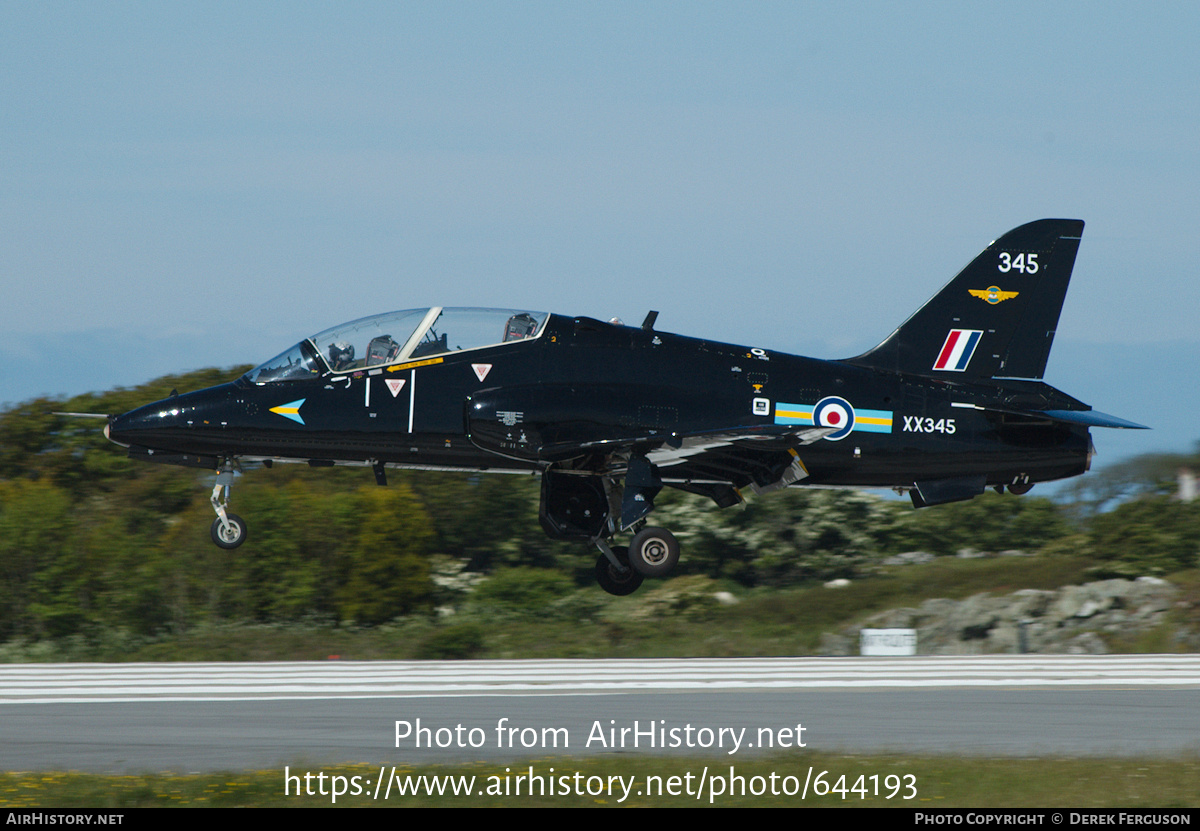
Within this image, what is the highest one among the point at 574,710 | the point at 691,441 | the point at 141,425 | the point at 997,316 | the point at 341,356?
the point at 997,316

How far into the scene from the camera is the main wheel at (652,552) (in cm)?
1802

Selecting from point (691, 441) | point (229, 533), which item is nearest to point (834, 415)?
point (691, 441)

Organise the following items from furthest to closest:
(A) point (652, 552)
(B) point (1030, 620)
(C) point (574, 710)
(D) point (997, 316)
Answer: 1. (B) point (1030, 620)
2. (D) point (997, 316)
3. (A) point (652, 552)
4. (C) point (574, 710)

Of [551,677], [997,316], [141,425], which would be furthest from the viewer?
[997,316]

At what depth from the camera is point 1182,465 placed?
25.8 m

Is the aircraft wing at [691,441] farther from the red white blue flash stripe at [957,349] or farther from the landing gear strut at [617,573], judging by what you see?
the red white blue flash stripe at [957,349]

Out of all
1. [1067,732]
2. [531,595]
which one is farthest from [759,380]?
[531,595]

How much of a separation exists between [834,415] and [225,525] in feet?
29.5

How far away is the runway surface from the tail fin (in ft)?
15.6

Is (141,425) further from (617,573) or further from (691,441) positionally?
(691,441)

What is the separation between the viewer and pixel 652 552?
1806 centimetres

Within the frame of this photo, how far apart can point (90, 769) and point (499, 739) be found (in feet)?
11.7

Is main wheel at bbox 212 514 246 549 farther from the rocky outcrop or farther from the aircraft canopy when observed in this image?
the rocky outcrop

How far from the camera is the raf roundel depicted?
18594 mm
